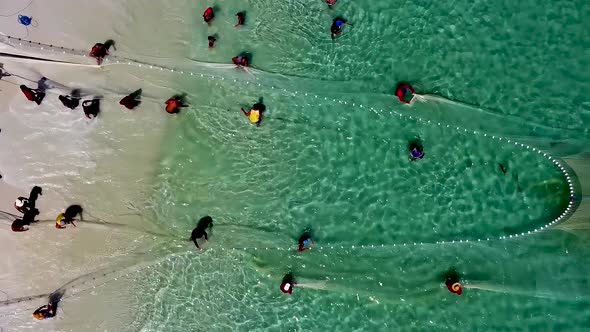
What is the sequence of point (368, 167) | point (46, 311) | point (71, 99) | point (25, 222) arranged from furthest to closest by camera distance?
point (368, 167)
point (46, 311)
point (25, 222)
point (71, 99)

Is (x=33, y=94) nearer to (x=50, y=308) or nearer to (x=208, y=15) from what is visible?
(x=208, y=15)

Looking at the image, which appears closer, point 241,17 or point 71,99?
point 71,99

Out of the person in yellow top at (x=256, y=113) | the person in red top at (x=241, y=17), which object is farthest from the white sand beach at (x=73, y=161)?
the person in red top at (x=241, y=17)

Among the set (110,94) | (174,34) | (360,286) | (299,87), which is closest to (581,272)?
(360,286)

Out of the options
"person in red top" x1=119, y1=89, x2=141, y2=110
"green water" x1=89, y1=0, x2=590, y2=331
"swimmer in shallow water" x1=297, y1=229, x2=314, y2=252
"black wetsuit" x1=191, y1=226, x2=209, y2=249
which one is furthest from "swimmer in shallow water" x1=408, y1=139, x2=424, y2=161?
"person in red top" x1=119, y1=89, x2=141, y2=110

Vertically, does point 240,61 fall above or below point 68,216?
above

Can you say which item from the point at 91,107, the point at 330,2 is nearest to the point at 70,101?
the point at 91,107

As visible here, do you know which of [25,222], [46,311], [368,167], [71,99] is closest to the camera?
[71,99]

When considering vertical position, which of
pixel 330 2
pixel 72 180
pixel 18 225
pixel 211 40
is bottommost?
pixel 18 225
